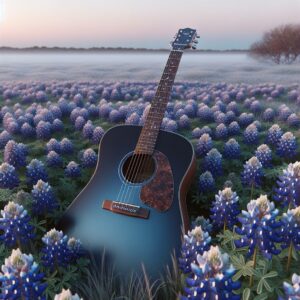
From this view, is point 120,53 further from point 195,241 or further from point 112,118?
point 195,241

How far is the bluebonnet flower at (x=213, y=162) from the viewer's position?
3631 millimetres

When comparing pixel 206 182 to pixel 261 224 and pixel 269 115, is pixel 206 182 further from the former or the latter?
pixel 269 115

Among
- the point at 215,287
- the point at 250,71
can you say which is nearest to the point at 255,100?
the point at 250,71

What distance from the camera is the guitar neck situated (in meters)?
3.10

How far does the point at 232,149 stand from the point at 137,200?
1447mm

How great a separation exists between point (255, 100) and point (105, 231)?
329cm

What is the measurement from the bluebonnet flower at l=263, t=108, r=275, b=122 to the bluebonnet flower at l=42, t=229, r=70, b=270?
3.15 m

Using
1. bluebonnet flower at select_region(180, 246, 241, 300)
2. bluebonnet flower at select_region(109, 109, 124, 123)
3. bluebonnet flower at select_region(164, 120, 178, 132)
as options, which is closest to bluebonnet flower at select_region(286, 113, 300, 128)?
bluebonnet flower at select_region(164, 120, 178, 132)

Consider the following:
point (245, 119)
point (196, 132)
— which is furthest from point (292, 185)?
point (245, 119)

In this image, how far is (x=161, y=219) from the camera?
270cm

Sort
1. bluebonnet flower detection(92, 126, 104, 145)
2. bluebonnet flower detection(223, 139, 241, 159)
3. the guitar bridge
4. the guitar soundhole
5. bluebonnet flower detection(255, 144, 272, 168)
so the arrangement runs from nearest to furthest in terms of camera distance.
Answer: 1. the guitar bridge
2. the guitar soundhole
3. bluebonnet flower detection(255, 144, 272, 168)
4. bluebonnet flower detection(223, 139, 241, 159)
5. bluebonnet flower detection(92, 126, 104, 145)

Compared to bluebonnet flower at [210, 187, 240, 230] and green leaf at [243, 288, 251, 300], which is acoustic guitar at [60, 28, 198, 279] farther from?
green leaf at [243, 288, 251, 300]

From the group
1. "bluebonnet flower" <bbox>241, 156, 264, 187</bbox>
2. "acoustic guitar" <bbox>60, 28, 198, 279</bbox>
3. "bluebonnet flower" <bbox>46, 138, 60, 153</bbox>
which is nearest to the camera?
"acoustic guitar" <bbox>60, 28, 198, 279</bbox>

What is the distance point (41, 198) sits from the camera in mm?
3092
